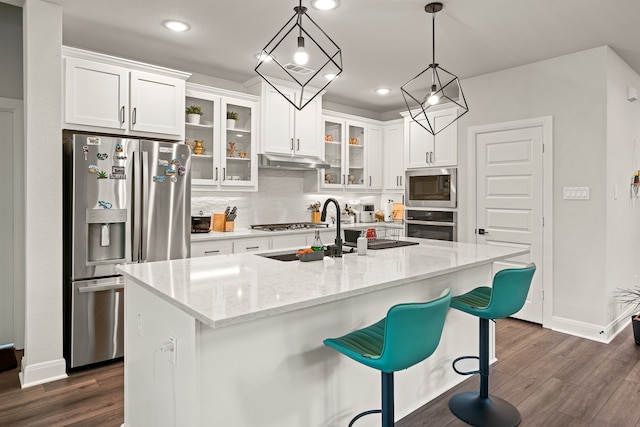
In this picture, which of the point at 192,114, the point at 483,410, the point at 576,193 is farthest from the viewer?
the point at 192,114

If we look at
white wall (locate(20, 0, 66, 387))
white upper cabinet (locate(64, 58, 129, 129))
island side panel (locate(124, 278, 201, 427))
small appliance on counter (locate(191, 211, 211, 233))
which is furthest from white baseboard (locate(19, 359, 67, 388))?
white upper cabinet (locate(64, 58, 129, 129))

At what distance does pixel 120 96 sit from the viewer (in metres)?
3.52

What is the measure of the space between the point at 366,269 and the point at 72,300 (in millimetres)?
2351

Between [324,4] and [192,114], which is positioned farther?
[192,114]

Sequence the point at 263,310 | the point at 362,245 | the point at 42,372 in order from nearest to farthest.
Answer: the point at 263,310
the point at 362,245
the point at 42,372

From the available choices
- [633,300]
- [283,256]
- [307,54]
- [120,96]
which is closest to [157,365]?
[283,256]

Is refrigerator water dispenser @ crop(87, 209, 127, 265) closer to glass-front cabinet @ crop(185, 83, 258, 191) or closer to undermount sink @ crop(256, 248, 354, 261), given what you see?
glass-front cabinet @ crop(185, 83, 258, 191)

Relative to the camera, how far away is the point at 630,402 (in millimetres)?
2666

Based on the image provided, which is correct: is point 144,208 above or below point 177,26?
below

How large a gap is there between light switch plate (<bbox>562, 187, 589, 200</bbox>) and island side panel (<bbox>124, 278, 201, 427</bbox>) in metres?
3.82

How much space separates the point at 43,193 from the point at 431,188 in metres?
4.01

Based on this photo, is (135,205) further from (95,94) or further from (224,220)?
(224,220)

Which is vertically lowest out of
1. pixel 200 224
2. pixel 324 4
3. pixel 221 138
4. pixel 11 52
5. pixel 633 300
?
pixel 633 300

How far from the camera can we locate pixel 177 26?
3.36m
